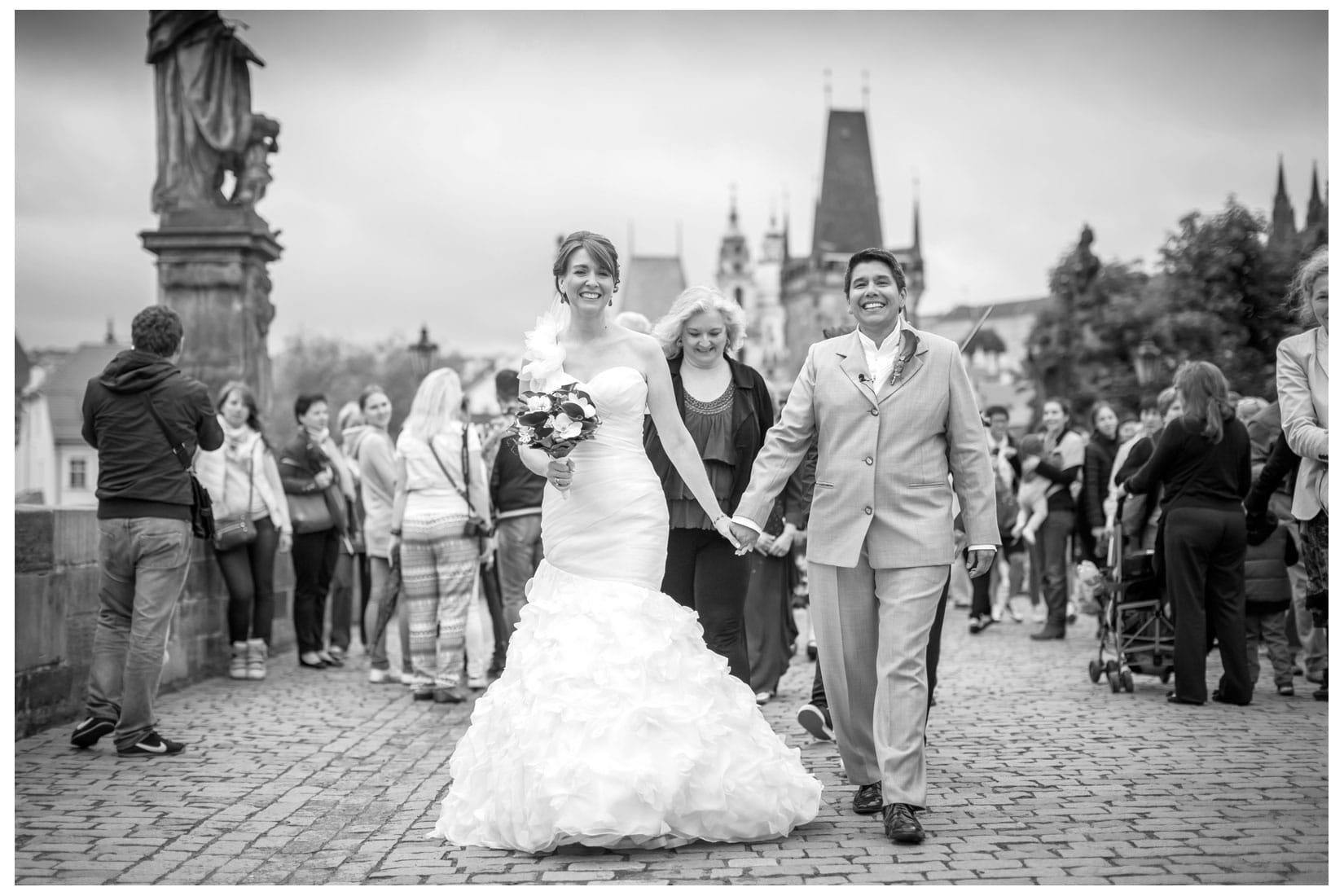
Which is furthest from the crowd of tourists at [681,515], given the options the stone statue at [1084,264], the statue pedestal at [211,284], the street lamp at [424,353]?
the stone statue at [1084,264]

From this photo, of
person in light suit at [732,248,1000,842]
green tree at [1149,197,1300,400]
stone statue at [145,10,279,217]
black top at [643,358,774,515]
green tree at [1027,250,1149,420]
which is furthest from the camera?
green tree at [1027,250,1149,420]

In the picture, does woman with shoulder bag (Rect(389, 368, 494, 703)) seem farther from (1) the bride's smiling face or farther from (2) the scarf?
(1) the bride's smiling face

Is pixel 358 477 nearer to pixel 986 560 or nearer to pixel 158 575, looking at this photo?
pixel 158 575

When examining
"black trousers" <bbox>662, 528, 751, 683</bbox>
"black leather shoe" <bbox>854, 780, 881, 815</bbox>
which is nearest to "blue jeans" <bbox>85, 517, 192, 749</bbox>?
"black trousers" <bbox>662, 528, 751, 683</bbox>

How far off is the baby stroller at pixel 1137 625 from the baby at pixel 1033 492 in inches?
153

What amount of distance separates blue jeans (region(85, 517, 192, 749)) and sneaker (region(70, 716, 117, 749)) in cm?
3

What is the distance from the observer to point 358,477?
13.5 meters

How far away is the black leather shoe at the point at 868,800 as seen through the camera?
601 cm

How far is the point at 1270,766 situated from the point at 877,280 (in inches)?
120

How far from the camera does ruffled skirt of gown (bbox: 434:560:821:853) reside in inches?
208

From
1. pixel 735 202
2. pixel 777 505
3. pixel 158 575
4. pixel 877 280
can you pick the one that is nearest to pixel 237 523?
pixel 158 575

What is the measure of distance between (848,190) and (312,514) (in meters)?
116

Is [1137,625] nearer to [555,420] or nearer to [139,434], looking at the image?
[555,420]

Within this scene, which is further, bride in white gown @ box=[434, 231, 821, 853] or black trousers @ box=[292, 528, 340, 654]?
black trousers @ box=[292, 528, 340, 654]
